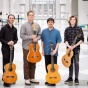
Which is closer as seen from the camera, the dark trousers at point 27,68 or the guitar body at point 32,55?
the guitar body at point 32,55

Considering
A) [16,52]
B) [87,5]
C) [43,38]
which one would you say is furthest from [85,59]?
[87,5]

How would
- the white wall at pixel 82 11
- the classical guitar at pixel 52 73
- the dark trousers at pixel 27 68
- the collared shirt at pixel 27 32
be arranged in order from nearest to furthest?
1. the classical guitar at pixel 52 73
2. the collared shirt at pixel 27 32
3. the dark trousers at pixel 27 68
4. the white wall at pixel 82 11

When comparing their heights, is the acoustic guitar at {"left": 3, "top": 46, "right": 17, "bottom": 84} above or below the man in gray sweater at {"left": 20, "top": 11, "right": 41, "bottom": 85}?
below

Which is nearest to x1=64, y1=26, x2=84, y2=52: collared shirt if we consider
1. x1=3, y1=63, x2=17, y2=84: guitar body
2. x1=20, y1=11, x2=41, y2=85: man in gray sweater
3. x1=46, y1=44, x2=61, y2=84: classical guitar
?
x1=46, y1=44, x2=61, y2=84: classical guitar

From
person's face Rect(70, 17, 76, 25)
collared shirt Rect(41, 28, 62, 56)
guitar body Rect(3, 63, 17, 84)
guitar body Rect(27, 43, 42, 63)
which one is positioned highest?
person's face Rect(70, 17, 76, 25)

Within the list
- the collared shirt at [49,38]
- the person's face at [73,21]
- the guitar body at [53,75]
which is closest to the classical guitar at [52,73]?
the guitar body at [53,75]

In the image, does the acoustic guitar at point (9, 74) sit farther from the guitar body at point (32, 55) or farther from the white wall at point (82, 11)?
the white wall at point (82, 11)

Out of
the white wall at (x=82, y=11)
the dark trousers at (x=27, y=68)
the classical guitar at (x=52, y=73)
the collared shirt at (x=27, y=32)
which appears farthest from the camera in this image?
the white wall at (x=82, y=11)

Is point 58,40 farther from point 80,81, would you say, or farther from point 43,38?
point 80,81

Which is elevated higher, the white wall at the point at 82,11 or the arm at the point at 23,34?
the white wall at the point at 82,11

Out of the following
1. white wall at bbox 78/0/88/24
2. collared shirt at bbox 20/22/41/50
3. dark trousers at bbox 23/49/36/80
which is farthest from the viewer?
white wall at bbox 78/0/88/24

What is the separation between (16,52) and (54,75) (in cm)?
543

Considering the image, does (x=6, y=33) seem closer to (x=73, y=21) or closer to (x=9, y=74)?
(x=9, y=74)

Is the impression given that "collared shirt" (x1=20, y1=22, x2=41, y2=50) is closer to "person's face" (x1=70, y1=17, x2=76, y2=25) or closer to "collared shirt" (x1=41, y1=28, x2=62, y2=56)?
"collared shirt" (x1=41, y1=28, x2=62, y2=56)
